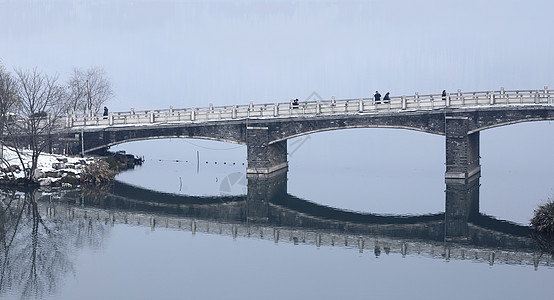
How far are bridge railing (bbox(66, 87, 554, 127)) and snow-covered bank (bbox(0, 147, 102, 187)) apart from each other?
6.51m

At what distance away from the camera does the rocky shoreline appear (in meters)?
54.1

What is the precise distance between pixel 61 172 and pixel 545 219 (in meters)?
36.8

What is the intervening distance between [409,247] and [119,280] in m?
13.7

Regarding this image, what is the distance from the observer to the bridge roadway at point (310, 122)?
54.7 m

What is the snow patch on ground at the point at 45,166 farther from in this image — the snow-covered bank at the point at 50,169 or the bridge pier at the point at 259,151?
the bridge pier at the point at 259,151

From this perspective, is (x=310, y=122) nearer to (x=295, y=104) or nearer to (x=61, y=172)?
(x=295, y=104)

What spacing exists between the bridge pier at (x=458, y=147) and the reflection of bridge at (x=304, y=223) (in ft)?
19.7

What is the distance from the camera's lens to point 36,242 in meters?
34.0

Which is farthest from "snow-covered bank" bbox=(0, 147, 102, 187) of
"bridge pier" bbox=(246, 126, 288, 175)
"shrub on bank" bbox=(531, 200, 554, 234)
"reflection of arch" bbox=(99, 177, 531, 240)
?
"shrub on bank" bbox=(531, 200, 554, 234)

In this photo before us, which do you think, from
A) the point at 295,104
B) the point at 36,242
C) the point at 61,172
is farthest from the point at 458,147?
the point at 36,242

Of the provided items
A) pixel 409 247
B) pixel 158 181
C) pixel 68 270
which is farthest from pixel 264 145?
pixel 68 270

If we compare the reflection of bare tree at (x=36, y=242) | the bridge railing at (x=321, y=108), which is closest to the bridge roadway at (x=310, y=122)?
A: the bridge railing at (x=321, y=108)

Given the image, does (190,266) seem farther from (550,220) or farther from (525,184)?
(525,184)

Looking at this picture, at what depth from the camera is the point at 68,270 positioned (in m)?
28.3
